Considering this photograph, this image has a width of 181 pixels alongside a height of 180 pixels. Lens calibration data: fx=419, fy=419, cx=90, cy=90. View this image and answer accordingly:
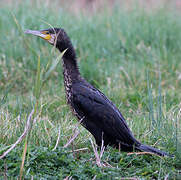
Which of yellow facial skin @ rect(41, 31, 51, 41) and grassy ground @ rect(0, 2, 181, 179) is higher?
yellow facial skin @ rect(41, 31, 51, 41)

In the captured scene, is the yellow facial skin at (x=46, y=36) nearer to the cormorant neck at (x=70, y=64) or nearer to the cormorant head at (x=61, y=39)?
the cormorant head at (x=61, y=39)

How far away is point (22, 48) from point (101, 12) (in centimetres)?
249

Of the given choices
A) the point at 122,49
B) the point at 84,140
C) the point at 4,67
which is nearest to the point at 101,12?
the point at 122,49

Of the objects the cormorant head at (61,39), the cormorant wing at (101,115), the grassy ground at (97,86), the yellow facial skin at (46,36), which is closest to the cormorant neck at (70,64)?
the cormorant head at (61,39)

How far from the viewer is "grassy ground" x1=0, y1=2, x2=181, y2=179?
11.5 ft

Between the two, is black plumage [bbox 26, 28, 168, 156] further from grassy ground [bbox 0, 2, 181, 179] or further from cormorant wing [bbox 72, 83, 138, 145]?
grassy ground [bbox 0, 2, 181, 179]

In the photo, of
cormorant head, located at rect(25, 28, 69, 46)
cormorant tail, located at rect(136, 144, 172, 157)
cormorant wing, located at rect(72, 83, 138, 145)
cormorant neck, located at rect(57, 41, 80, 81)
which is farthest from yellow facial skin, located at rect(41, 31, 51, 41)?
cormorant tail, located at rect(136, 144, 172, 157)

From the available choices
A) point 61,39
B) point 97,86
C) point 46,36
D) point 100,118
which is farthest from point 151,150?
point 97,86

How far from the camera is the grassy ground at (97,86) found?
350cm

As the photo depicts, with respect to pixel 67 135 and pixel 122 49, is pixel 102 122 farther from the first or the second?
pixel 122 49

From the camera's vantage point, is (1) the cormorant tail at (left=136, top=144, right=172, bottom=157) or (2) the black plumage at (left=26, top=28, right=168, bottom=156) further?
(2) the black plumage at (left=26, top=28, right=168, bottom=156)

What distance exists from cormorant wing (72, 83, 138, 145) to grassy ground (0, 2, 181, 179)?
0.59 ft

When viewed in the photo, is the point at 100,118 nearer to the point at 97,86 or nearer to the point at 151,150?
the point at 151,150

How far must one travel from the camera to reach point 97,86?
6645mm
